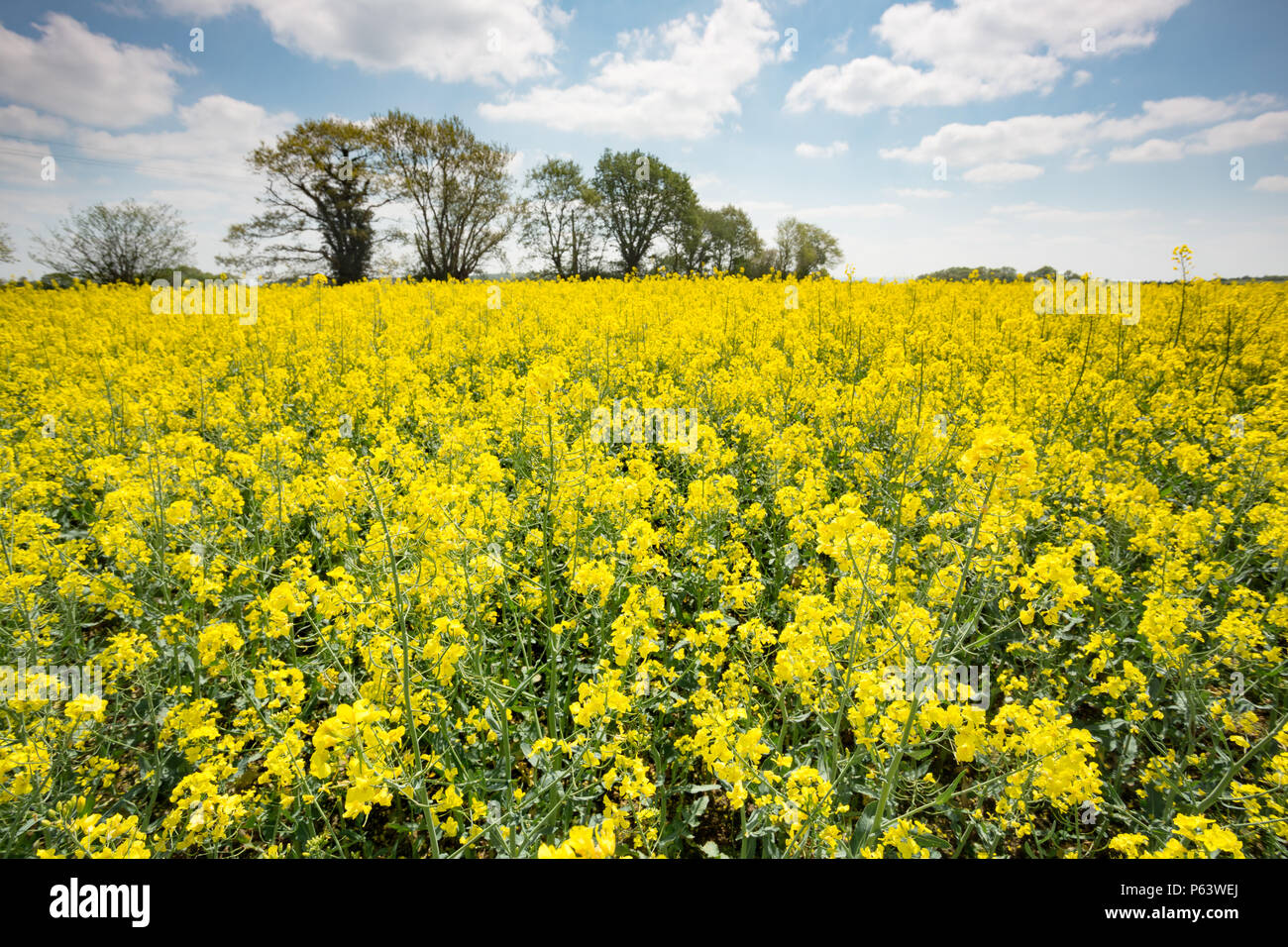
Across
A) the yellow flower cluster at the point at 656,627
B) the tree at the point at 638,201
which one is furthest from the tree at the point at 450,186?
the yellow flower cluster at the point at 656,627

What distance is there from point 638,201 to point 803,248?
16.7 metres

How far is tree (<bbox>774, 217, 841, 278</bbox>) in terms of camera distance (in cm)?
4291

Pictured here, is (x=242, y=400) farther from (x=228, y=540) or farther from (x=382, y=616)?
(x=382, y=616)

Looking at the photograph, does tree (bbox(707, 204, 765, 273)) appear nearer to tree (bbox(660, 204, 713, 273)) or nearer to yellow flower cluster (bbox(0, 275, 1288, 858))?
tree (bbox(660, 204, 713, 273))

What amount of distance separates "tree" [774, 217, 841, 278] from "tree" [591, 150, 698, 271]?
28.7 feet

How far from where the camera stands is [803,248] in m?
46.9

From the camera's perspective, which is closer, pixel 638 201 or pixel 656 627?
pixel 656 627

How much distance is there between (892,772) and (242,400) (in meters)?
8.06

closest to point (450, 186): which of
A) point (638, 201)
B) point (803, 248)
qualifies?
point (638, 201)

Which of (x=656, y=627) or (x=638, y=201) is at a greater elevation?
(x=638, y=201)

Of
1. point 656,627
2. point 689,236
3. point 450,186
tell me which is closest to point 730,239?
point 689,236

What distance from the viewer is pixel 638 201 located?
3916 cm

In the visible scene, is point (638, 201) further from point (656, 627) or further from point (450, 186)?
point (656, 627)
